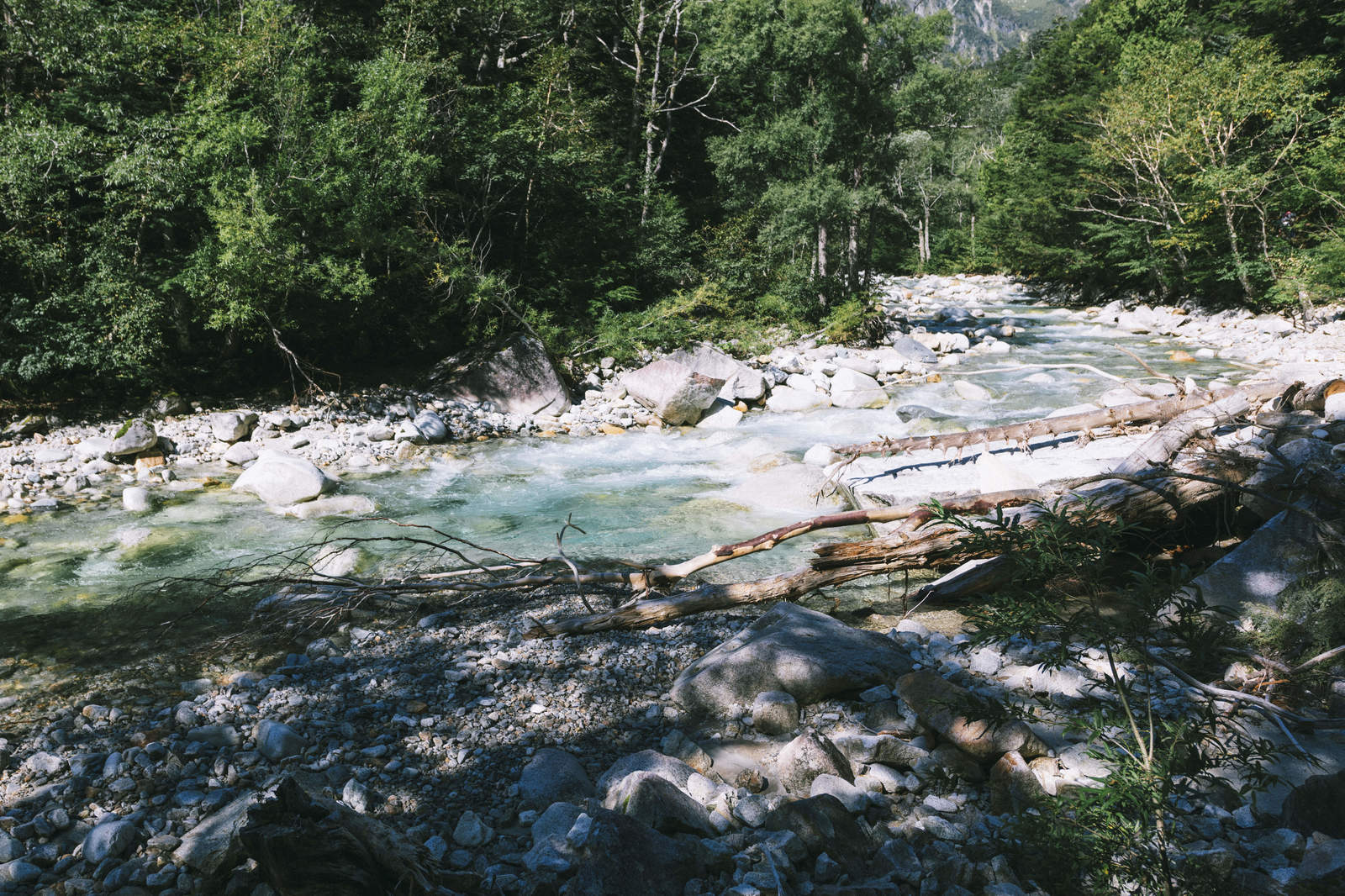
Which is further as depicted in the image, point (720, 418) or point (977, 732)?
point (720, 418)

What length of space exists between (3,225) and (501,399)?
6939mm

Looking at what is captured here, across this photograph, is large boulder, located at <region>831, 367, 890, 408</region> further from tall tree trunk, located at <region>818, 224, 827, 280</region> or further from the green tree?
tall tree trunk, located at <region>818, 224, 827, 280</region>

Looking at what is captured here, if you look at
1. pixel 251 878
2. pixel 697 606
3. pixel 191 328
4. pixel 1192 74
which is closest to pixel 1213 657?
pixel 697 606

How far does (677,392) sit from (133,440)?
7701 millimetres

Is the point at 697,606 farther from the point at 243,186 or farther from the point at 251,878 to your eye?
the point at 243,186

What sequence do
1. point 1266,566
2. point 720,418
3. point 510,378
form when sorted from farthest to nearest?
point 510,378
point 720,418
point 1266,566

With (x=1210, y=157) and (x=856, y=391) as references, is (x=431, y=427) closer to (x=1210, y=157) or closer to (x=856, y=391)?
(x=856, y=391)

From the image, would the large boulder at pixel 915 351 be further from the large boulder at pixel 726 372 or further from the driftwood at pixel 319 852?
the driftwood at pixel 319 852

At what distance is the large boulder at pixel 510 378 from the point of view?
41.9 ft

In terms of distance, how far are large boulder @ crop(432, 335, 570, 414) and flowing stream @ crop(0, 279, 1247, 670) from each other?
1376 mm

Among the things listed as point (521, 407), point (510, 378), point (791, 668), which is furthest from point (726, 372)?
point (791, 668)

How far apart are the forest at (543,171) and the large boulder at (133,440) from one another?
38.9 inches

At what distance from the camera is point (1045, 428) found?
8047 mm

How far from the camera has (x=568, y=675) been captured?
403 cm
